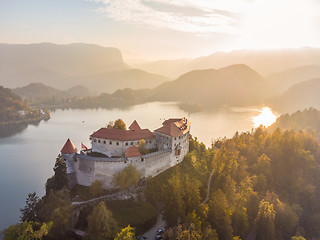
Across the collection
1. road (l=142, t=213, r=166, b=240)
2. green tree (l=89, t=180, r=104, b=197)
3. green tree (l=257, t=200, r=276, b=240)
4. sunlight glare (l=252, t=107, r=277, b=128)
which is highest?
sunlight glare (l=252, t=107, r=277, b=128)

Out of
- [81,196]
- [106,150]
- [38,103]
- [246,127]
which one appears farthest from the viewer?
[38,103]

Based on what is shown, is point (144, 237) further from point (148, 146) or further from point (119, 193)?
point (148, 146)

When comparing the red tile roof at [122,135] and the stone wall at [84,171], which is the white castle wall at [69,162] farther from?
the red tile roof at [122,135]

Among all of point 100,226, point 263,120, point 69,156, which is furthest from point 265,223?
point 263,120

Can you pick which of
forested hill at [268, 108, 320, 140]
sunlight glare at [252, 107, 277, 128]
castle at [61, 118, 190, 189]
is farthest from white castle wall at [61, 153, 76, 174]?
sunlight glare at [252, 107, 277, 128]

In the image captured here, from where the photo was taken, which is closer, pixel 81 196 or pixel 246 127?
pixel 81 196

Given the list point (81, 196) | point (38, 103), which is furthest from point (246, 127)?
point (38, 103)

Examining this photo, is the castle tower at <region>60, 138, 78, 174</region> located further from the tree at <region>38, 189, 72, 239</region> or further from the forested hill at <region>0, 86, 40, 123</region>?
the forested hill at <region>0, 86, 40, 123</region>
